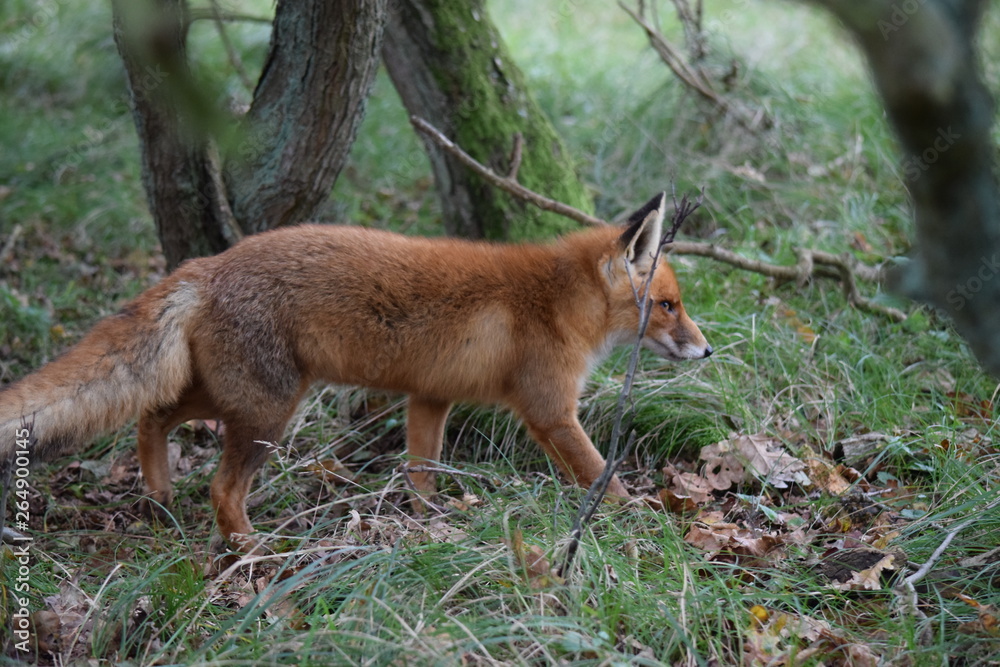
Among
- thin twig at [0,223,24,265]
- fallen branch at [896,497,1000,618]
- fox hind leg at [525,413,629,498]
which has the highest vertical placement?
thin twig at [0,223,24,265]

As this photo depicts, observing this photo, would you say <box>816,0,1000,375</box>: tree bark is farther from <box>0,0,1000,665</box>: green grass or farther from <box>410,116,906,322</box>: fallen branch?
<box>410,116,906,322</box>: fallen branch

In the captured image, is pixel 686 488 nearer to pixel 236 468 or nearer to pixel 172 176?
pixel 236 468

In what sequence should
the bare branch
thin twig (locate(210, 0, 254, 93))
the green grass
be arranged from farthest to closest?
the bare branch → thin twig (locate(210, 0, 254, 93)) → the green grass

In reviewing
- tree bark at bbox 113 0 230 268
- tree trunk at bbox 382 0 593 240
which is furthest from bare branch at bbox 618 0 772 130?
tree bark at bbox 113 0 230 268

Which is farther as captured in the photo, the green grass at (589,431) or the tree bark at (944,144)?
the green grass at (589,431)

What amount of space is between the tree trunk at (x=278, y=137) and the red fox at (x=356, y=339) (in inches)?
35.9

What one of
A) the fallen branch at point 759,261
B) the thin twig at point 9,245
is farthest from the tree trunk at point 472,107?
the thin twig at point 9,245

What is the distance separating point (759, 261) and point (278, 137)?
144 inches

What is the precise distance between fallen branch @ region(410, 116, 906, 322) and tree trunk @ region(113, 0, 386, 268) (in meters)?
0.67

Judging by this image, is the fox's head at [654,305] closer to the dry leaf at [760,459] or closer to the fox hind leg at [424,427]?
the dry leaf at [760,459]

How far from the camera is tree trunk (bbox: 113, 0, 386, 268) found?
5.30 metres

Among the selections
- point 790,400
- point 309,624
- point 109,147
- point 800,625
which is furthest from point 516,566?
point 109,147

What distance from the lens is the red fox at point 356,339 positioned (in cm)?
438

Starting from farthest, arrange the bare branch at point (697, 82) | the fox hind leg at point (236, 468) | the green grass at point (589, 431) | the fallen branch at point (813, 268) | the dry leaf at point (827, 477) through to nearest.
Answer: the bare branch at point (697, 82)
the fallen branch at point (813, 268)
the dry leaf at point (827, 477)
the fox hind leg at point (236, 468)
the green grass at point (589, 431)
